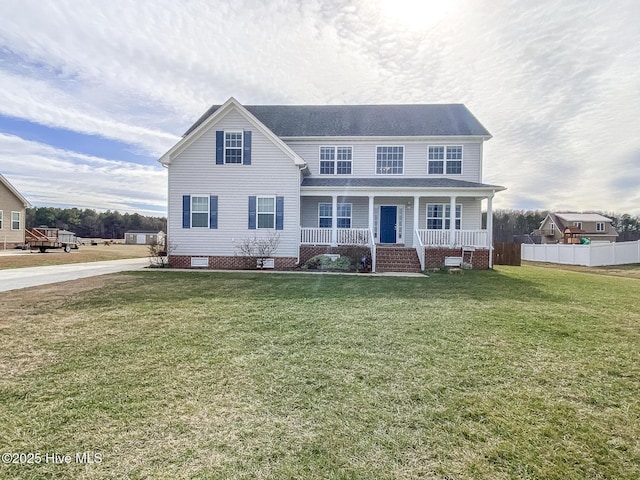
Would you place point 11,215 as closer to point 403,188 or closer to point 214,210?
point 214,210

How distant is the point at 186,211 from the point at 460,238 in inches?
550

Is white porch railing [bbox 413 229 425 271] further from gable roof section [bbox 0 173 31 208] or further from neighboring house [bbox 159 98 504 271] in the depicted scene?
gable roof section [bbox 0 173 31 208]

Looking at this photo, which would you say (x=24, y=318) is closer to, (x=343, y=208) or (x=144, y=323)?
(x=144, y=323)

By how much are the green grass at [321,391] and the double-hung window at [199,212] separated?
9.17 m

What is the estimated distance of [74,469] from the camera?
2.39m

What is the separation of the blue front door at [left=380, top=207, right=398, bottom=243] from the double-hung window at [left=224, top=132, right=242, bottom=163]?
8.58m

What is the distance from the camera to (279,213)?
52.5ft

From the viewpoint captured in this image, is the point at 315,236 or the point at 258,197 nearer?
the point at 258,197

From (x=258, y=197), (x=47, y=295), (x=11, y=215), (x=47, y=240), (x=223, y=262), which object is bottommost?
(x=47, y=295)

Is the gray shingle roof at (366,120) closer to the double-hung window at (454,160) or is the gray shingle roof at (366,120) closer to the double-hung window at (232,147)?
the double-hung window at (454,160)

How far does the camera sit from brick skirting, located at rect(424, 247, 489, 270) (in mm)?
15703

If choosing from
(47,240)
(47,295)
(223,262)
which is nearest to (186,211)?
(223,262)

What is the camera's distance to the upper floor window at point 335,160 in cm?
1905

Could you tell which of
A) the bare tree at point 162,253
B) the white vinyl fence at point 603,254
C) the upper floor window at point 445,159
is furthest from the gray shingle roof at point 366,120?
the white vinyl fence at point 603,254
